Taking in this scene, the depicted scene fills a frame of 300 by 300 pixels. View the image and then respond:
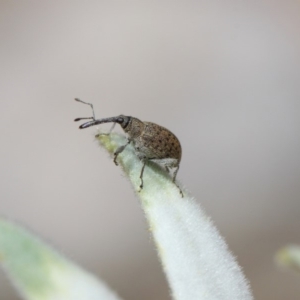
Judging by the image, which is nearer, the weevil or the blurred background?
the weevil

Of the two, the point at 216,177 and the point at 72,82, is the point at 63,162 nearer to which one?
the point at 72,82

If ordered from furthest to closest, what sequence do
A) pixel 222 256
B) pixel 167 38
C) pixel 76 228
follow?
pixel 167 38
pixel 76 228
pixel 222 256

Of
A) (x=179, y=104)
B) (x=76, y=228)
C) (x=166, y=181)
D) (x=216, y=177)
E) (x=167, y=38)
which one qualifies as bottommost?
(x=76, y=228)

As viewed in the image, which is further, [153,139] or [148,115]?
[148,115]

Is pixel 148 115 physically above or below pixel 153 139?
below

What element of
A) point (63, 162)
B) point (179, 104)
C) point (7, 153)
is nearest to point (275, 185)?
point (179, 104)

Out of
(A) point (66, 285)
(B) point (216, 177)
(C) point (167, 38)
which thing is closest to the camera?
(A) point (66, 285)

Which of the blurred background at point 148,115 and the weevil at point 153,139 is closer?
the weevil at point 153,139

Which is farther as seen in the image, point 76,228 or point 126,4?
point 126,4
